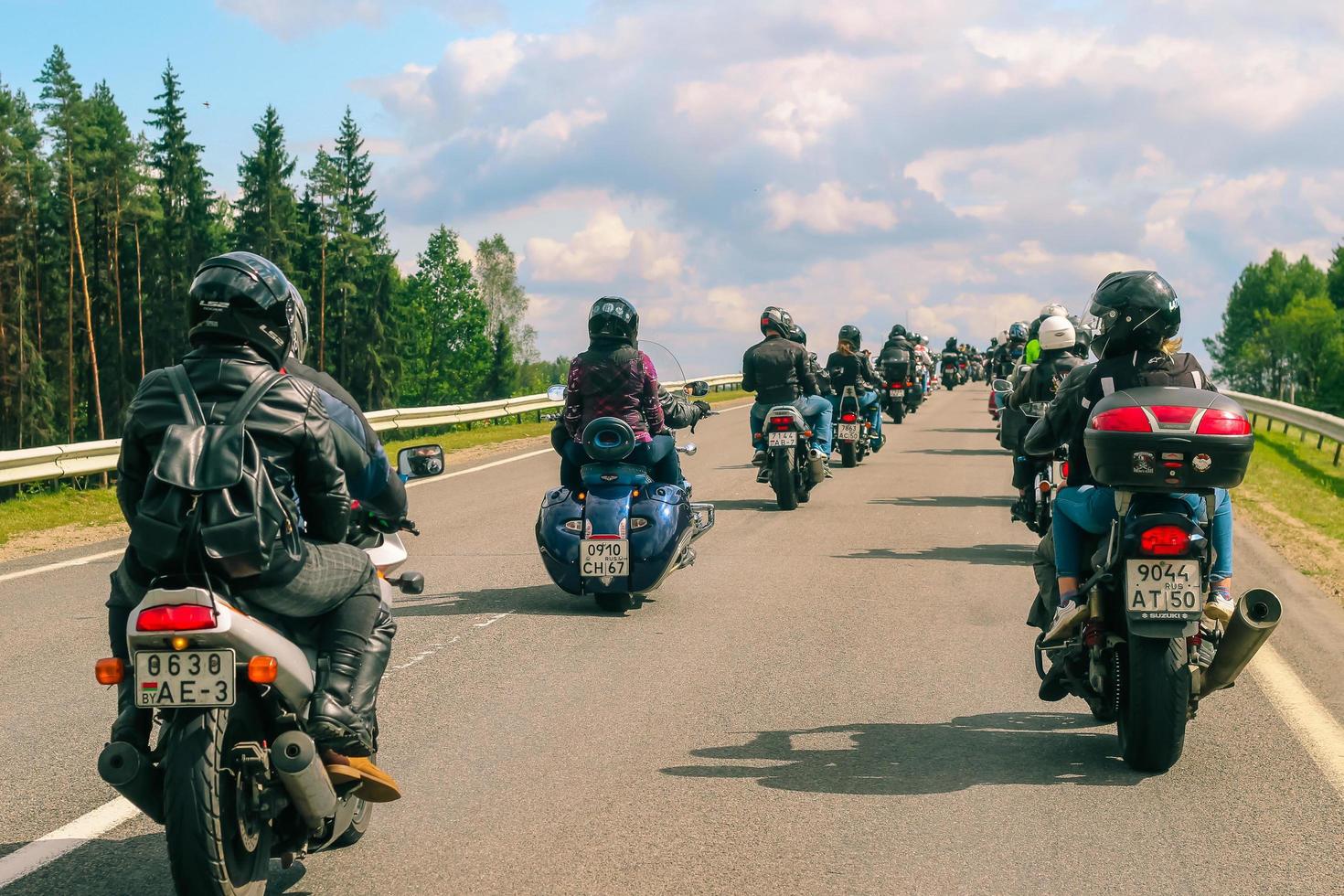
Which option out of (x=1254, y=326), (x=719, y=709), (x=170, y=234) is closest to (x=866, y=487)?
(x=719, y=709)

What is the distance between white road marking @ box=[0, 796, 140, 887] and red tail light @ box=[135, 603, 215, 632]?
51.1 inches

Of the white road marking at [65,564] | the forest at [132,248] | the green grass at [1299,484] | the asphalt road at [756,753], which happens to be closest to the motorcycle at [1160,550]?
the asphalt road at [756,753]

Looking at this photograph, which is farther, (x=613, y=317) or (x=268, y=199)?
(x=268, y=199)

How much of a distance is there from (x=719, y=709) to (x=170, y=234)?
2927 inches

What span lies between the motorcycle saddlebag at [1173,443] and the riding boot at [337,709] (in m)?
2.94

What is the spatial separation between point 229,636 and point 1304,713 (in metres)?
5.08

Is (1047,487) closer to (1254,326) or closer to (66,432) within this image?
(66,432)

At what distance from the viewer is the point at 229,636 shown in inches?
157

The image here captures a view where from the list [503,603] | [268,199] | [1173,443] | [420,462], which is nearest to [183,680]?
[420,462]

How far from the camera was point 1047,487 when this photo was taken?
11648mm

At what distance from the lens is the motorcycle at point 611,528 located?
981 cm

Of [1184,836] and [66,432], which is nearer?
[1184,836]

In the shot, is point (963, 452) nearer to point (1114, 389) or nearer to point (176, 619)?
point (1114, 389)

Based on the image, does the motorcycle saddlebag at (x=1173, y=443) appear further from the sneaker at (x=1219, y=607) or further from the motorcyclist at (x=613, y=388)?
the motorcyclist at (x=613, y=388)
